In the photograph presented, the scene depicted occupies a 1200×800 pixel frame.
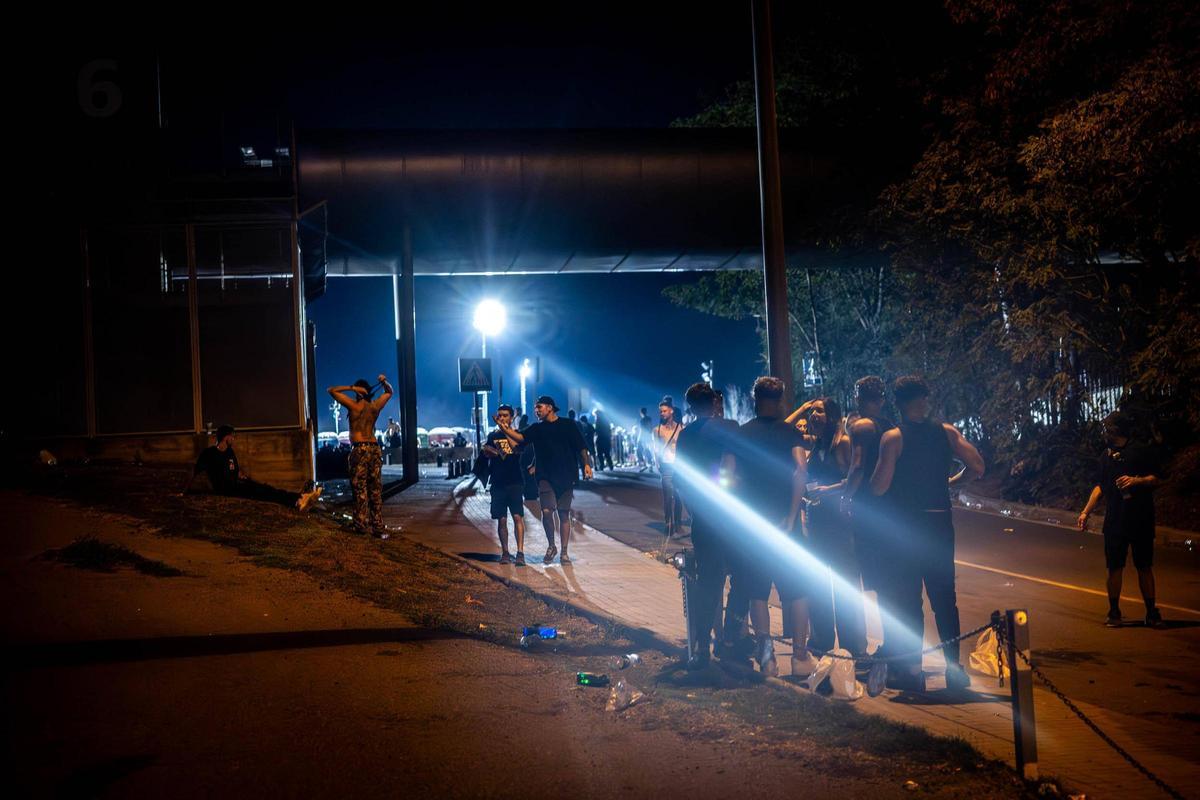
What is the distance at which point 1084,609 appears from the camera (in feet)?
32.8

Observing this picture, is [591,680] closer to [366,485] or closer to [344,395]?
[366,485]

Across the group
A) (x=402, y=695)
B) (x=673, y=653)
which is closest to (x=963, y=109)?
(x=673, y=653)

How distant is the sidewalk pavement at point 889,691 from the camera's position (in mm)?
5297

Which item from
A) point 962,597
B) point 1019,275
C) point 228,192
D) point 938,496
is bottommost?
point 962,597

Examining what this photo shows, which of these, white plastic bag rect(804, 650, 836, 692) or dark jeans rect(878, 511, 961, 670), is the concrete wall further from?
dark jeans rect(878, 511, 961, 670)

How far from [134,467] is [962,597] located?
1175 cm

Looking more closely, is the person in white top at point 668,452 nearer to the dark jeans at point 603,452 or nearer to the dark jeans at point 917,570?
the dark jeans at point 917,570

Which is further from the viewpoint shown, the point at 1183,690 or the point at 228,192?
the point at 228,192

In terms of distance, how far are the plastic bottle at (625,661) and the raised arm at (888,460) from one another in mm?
2065

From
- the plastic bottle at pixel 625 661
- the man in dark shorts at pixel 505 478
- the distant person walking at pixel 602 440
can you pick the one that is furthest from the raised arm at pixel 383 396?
the distant person walking at pixel 602 440

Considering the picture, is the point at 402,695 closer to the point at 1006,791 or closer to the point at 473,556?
the point at 1006,791

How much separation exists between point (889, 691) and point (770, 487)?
1.40 metres

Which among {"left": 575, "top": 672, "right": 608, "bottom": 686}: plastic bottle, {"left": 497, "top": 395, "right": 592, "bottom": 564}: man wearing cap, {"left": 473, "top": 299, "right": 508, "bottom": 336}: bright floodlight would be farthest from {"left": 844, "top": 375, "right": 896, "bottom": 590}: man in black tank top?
{"left": 473, "top": 299, "right": 508, "bottom": 336}: bright floodlight

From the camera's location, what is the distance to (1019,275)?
19.1 m
